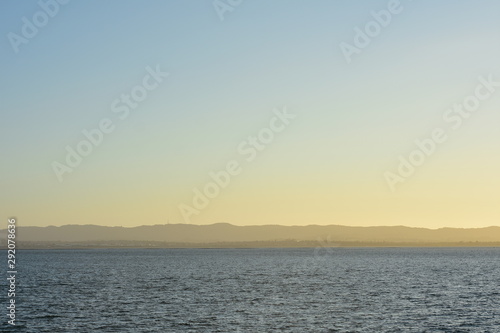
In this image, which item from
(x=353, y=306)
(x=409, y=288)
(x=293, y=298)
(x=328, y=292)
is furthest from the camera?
(x=409, y=288)

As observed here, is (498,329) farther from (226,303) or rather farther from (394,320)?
(226,303)

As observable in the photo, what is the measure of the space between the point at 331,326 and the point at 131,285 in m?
60.0

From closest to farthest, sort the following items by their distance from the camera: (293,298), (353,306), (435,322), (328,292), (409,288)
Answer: (435,322)
(353,306)
(293,298)
(328,292)
(409,288)

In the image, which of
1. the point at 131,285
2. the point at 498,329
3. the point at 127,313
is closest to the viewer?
the point at 498,329

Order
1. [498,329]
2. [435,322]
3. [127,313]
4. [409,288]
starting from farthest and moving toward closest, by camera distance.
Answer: [409,288] < [127,313] < [435,322] < [498,329]

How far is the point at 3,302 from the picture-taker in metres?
79.8

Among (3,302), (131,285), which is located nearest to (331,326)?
(3,302)

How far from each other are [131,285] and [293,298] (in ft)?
127

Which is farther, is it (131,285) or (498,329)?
(131,285)

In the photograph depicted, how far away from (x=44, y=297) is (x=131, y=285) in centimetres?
2476

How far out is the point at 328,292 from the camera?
95875 millimetres

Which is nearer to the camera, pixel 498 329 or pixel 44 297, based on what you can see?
pixel 498 329

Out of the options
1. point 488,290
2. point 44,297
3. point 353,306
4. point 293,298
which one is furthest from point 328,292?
point 44,297

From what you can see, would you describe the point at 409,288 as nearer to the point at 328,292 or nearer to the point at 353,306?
the point at 328,292
